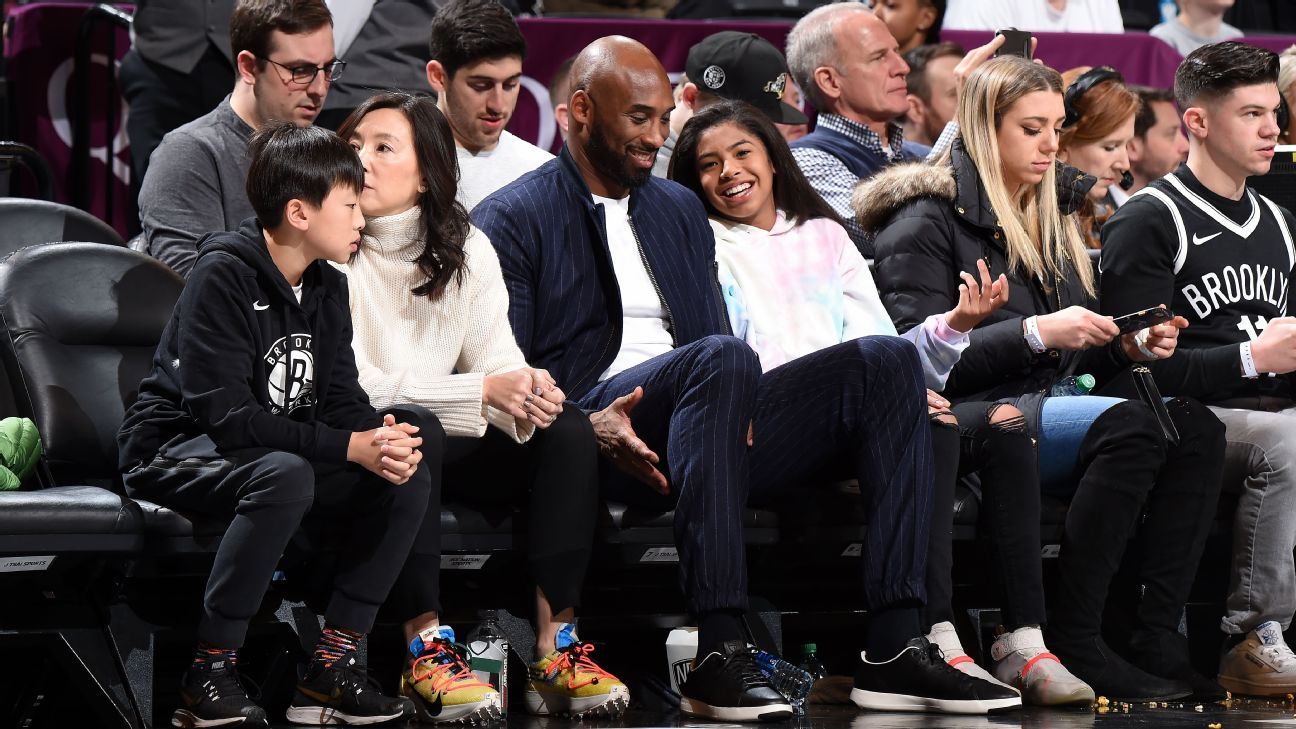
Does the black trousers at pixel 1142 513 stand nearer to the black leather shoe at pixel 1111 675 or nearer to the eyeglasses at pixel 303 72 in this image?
the black leather shoe at pixel 1111 675

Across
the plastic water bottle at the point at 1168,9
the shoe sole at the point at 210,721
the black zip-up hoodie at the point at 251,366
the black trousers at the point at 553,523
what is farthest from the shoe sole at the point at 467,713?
the plastic water bottle at the point at 1168,9

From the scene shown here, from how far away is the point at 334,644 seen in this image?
3133mm

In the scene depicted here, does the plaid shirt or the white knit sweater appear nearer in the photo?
the white knit sweater

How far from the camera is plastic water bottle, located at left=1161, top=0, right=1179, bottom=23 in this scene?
7997mm

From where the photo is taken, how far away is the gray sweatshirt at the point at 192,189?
409cm

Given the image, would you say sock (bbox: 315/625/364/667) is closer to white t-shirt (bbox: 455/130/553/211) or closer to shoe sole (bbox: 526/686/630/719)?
shoe sole (bbox: 526/686/630/719)

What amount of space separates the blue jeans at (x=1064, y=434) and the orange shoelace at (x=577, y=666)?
1310 mm

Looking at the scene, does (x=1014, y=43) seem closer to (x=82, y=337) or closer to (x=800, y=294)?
(x=800, y=294)

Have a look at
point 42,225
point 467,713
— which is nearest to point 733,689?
point 467,713

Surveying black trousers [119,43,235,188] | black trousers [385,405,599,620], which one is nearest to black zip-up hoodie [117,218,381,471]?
black trousers [385,405,599,620]

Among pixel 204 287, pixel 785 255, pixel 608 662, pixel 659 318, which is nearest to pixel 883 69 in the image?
pixel 785 255

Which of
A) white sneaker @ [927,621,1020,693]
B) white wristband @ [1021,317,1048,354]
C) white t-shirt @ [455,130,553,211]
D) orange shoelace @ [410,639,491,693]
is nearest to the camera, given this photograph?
orange shoelace @ [410,639,491,693]

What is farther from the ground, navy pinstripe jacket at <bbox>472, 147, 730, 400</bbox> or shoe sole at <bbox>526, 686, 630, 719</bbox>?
navy pinstripe jacket at <bbox>472, 147, 730, 400</bbox>

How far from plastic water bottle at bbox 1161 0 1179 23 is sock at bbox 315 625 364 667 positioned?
20.1 feet
